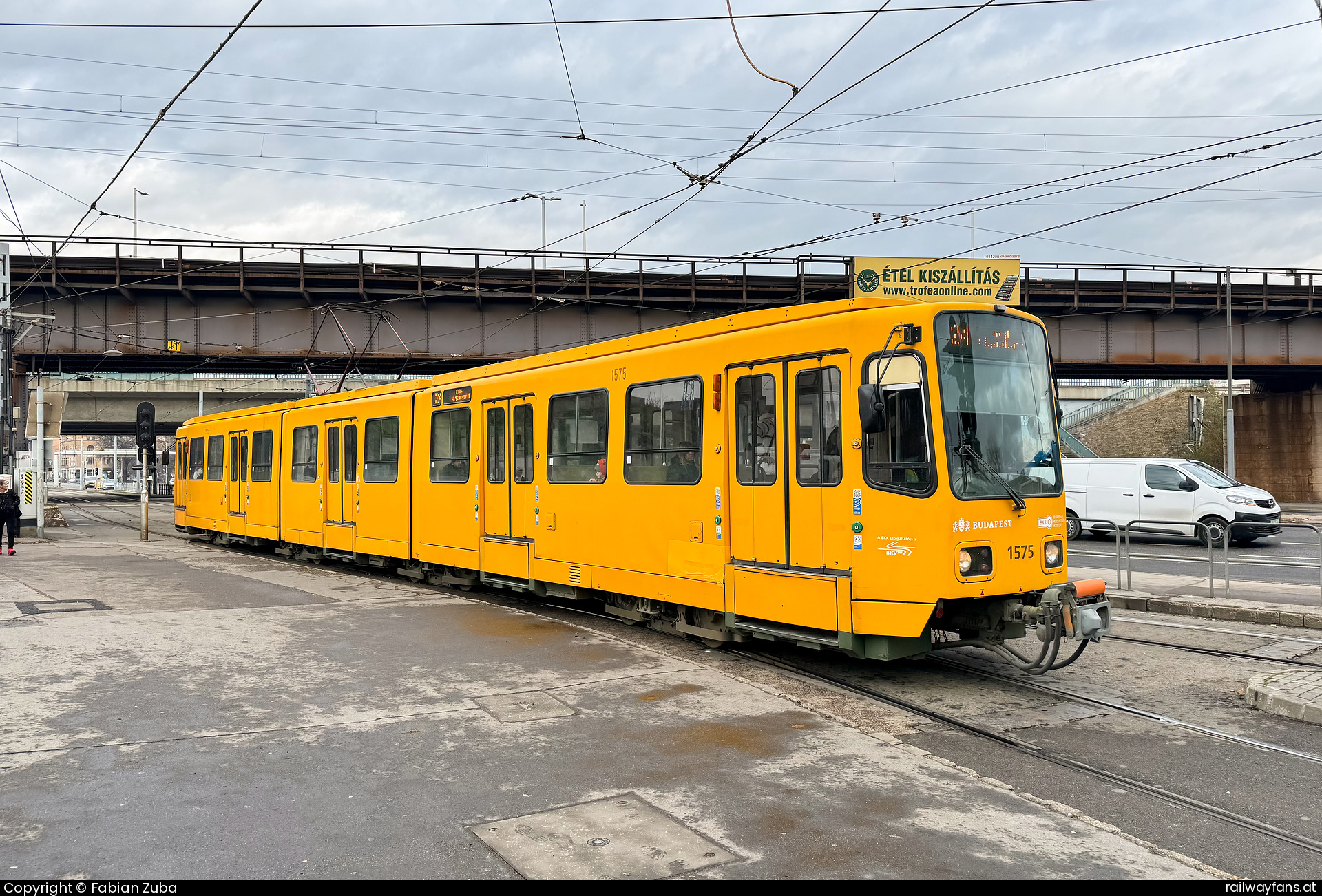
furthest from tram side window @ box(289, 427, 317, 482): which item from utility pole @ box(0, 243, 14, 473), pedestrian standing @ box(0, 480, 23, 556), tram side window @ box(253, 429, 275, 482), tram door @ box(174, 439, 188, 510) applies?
utility pole @ box(0, 243, 14, 473)

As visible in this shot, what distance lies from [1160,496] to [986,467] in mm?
15542

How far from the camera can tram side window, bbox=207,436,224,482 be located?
24.8 metres

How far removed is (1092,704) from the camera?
783 centimetres

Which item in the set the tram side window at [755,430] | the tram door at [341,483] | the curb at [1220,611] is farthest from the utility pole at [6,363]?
the curb at [1220,611]

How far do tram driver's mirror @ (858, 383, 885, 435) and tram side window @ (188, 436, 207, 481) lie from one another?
2202cm

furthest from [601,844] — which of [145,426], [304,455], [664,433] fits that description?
[145,426]

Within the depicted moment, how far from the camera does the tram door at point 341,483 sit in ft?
58.7

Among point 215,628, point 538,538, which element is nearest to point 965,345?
point 538,538

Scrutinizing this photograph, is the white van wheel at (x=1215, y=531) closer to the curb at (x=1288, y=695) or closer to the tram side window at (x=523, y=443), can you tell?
the curb at (x=1288, y=695)

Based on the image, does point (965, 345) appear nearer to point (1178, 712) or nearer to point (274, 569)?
point (1178, 712)

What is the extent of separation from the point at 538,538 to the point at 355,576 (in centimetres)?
624

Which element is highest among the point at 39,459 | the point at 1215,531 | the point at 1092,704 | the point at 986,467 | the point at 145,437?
the point at 145,437

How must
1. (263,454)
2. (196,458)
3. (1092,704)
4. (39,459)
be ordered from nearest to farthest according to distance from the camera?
1. (1092,704)
2. (263,454)
3. (196,458)
4. (39,459)

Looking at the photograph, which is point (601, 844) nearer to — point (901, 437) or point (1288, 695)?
point (901, 437)
